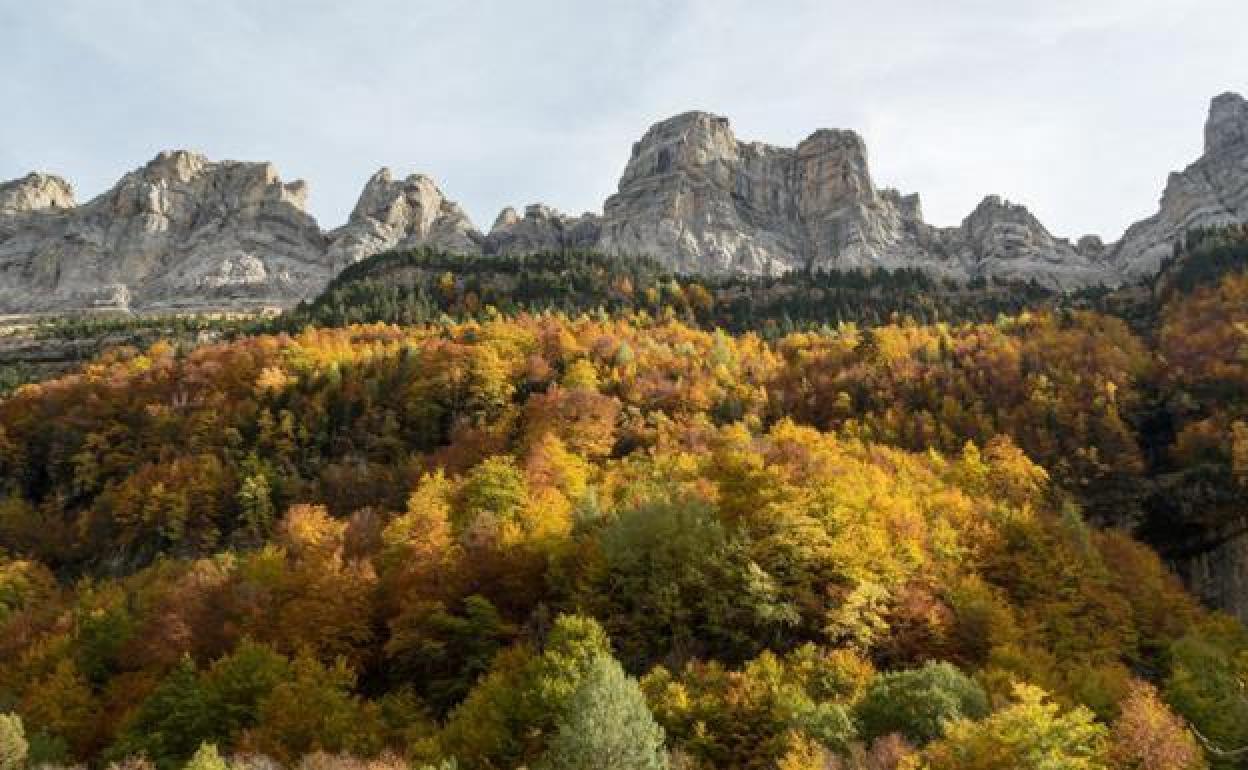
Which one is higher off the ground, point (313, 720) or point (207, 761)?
point (207, 761)

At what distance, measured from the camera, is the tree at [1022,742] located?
34.0 meters

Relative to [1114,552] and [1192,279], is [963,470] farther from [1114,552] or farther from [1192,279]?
[1192,279]

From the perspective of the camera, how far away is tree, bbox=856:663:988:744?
38.9 meters

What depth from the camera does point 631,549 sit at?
5391 cm

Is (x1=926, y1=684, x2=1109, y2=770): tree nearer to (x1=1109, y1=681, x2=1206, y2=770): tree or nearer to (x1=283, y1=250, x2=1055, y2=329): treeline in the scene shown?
(x1=1109, y1=681, x2=1206, y2=770): tree

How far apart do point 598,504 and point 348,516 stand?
25.3 metres

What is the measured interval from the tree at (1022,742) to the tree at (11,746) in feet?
129

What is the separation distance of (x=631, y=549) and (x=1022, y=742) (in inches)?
949

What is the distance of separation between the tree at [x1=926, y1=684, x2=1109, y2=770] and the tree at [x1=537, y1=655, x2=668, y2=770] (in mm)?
10699

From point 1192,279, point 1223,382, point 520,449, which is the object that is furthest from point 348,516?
point 1192,279

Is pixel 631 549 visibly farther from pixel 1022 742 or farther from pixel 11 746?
pixel 11 746

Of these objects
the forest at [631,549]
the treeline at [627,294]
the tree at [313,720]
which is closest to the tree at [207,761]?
the forest at [631,549]

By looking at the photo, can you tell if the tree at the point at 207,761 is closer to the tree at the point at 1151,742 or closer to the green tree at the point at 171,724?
the green tree at the point at 171,724

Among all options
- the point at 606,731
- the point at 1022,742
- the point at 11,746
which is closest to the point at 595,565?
the point at 606,731
